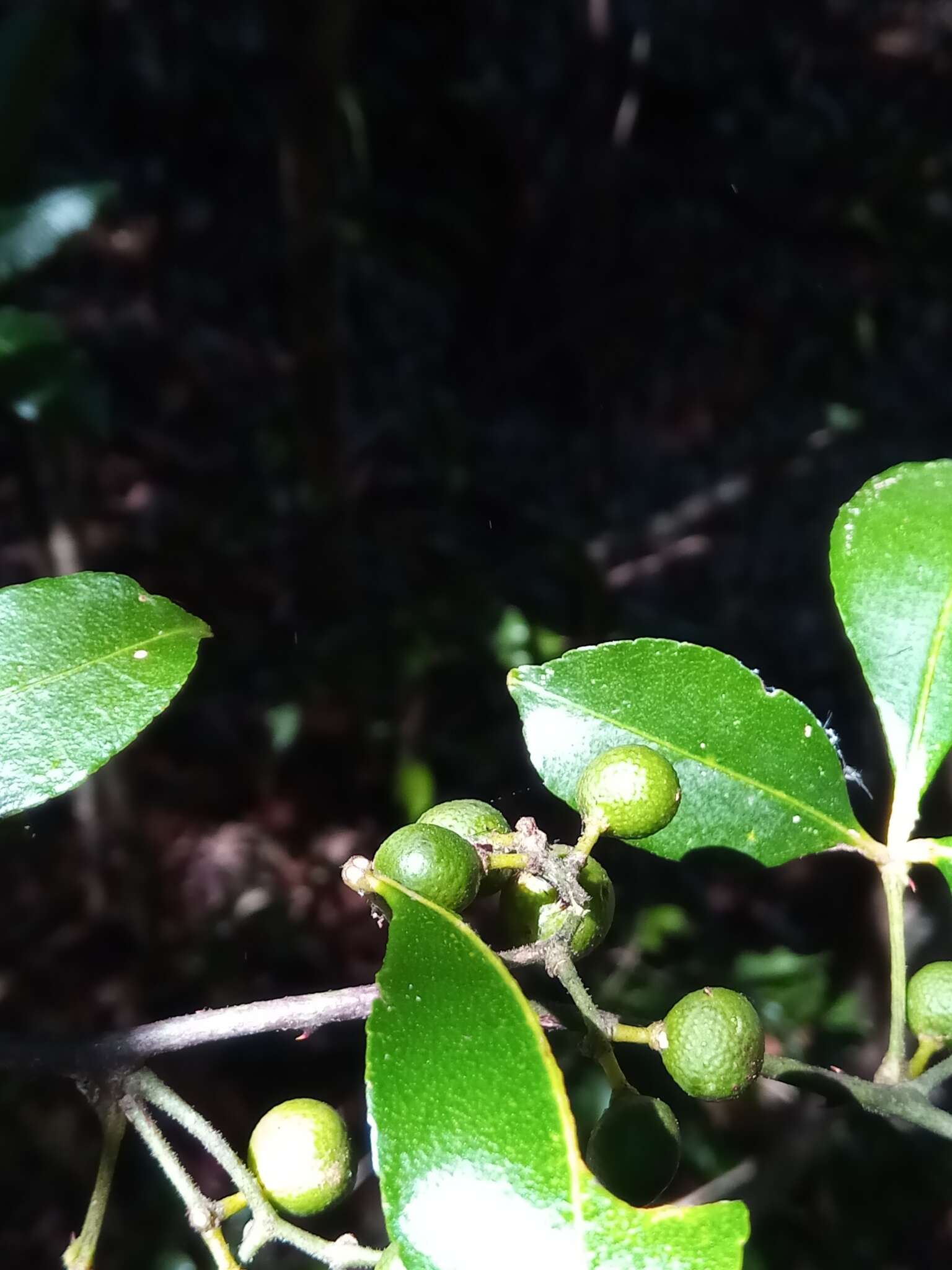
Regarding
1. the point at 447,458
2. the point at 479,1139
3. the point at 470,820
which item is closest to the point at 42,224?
the point at 470,820

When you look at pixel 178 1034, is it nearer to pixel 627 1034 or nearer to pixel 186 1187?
pixel 186 1187

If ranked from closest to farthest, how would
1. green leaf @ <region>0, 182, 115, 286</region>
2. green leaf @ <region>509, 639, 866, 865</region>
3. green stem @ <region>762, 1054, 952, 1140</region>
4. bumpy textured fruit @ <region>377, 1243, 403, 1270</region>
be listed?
bumpy textured fruit @ <region>377, 1243, 403, 1270</region> → green stem @ <region>762, 1054, 952, 1140</region> → green leaf @ <region>509, 639, 866, 865</region> → green leaf @ <region>0, 182, 115, 286</region>

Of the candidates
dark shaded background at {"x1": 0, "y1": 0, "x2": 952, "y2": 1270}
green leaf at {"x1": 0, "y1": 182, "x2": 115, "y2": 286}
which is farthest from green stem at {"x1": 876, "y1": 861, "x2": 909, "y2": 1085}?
green leaf at {"x1": 0, "y1": 182, "x2": 115, "y2": 286}

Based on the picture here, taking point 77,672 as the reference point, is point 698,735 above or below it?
below

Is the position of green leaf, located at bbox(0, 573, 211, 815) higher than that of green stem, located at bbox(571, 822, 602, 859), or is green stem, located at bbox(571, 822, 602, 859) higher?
green leaf, located at bbox(0, 573, 211, 815)

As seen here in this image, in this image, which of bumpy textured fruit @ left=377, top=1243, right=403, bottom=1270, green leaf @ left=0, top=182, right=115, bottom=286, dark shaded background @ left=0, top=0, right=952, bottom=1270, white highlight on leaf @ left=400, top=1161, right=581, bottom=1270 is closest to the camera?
white highlight on leaf @ left=400, top=1161, right=581, bottom=1270

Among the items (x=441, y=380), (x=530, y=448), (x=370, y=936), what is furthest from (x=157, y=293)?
(x=370, y=936)

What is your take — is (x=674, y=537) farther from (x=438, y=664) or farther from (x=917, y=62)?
(x=917, y=62)

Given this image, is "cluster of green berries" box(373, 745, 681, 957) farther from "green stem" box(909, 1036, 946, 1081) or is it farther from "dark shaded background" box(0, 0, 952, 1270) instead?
"dark shaded background" box(0, 0, 952, 1270)
